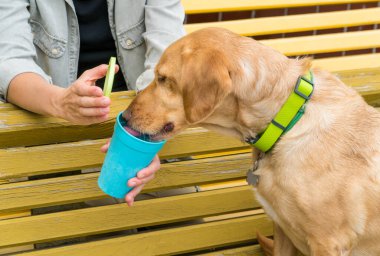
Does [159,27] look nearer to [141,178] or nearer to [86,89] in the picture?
[86,89]

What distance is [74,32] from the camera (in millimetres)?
2697

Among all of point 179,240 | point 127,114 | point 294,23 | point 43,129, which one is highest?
point 127,114

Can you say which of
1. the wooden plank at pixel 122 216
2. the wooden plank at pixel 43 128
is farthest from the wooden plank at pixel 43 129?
the wooden plank at pixel 122 216

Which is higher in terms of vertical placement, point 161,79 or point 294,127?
point 161,79

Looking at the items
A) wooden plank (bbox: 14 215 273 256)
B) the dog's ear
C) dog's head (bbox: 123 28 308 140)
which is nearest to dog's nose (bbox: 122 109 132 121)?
dog's head (bbox: 123 28 308 140)

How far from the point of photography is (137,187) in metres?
2.32

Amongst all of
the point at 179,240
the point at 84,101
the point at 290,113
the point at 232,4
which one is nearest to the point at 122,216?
the point at 179,240

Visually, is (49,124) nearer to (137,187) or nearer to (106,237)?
(137,187)

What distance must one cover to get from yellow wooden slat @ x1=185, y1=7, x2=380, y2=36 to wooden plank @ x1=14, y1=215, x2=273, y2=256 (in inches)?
43.5

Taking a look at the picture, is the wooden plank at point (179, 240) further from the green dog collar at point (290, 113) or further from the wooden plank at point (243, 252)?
the green dog collar at point (290, 113)

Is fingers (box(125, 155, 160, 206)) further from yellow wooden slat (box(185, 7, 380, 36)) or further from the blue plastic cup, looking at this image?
yellow wooden slat (box(185, 7, 380, 36))

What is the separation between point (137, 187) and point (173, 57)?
0.51 metres

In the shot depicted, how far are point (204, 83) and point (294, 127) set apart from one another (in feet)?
1.34

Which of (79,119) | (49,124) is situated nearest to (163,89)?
(79,119)
